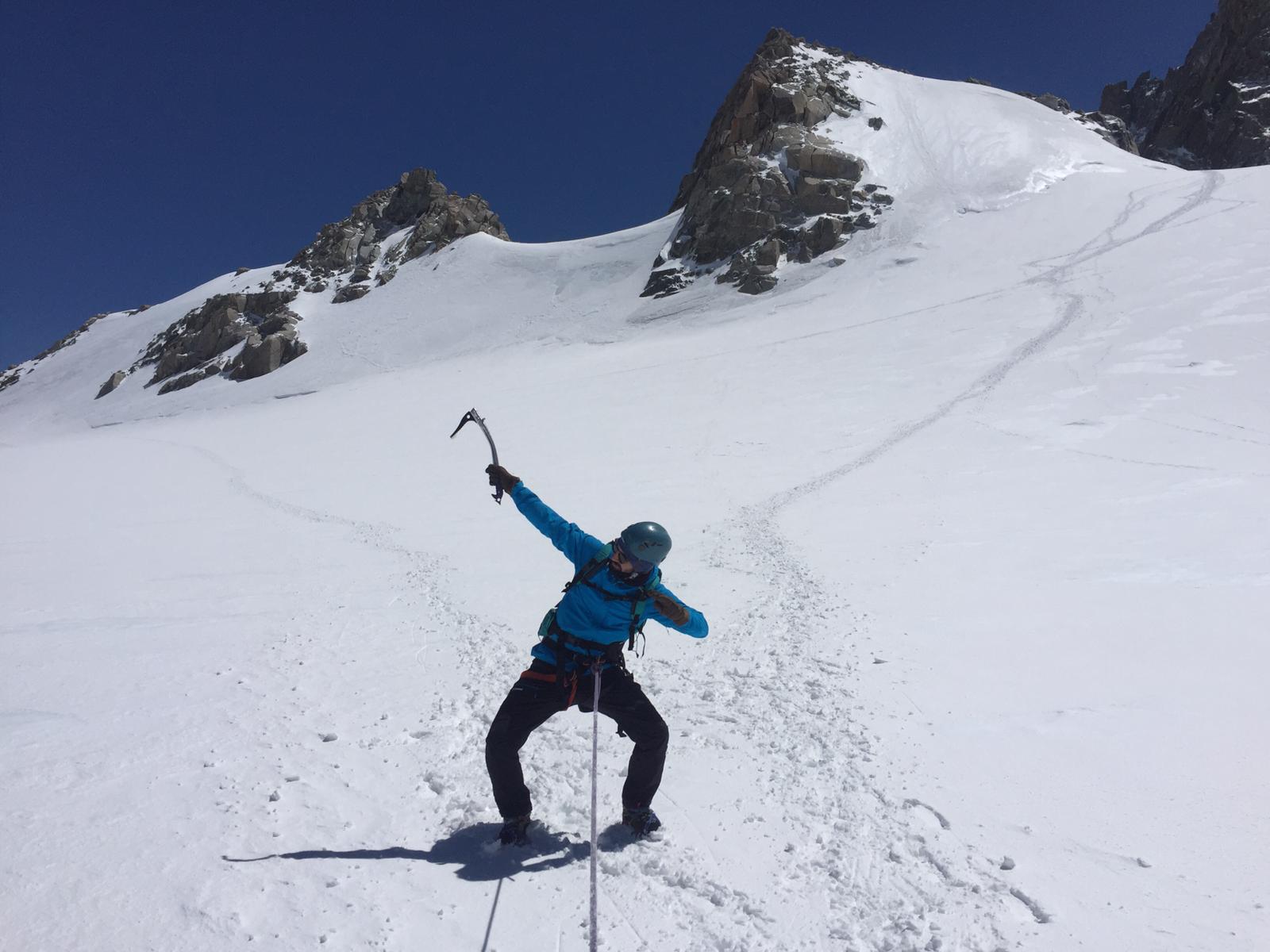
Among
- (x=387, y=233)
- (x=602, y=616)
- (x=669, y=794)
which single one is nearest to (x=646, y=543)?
(x=602, y=616)

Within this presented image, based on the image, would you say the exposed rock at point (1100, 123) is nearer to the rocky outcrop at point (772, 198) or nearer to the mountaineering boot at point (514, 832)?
the rocky outcrop at point (772, 198)

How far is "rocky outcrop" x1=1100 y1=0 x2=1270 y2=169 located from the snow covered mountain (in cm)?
6654

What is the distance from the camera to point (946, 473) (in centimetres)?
1192

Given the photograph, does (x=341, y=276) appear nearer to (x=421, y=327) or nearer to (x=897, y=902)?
(x=421, y=327)

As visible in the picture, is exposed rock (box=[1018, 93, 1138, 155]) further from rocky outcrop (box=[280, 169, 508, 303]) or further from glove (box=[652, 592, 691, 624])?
glove (box=[652, 592, 691, 624])

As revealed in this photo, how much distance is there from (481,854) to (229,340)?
57216mm

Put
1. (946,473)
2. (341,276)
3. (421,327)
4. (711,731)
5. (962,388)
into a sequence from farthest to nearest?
(341,276), (421,327), (962,388), (946,473), (711,731)

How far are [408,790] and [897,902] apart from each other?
2.78 metres

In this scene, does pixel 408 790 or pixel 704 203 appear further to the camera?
pixel 704 203

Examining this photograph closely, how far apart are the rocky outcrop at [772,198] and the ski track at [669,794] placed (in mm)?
32339

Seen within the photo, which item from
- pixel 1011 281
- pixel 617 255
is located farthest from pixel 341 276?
pixel 1011 281

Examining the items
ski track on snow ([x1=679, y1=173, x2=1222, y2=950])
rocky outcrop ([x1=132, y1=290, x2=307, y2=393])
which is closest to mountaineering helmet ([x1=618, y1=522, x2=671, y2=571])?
ski track on snow ([x1=679, y1=173, x2=1222, y2=950])

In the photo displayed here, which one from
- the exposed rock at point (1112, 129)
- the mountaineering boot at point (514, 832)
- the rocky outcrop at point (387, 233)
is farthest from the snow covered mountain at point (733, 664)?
the exposed rock at point (1112, 129)

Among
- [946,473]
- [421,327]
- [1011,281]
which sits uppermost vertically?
[421,327]
